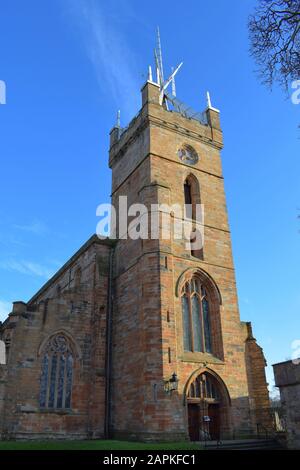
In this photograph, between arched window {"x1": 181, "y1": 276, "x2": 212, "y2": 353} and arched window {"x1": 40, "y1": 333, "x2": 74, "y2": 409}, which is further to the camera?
arched window {"x1": 181, "y1": 276, "x2": 212, "y2": 353}

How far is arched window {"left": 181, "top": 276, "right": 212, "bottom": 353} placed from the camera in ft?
61.5

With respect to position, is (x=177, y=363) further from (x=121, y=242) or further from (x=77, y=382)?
(x=121, y=242)

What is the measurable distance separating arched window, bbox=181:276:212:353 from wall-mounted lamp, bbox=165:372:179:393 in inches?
99.8

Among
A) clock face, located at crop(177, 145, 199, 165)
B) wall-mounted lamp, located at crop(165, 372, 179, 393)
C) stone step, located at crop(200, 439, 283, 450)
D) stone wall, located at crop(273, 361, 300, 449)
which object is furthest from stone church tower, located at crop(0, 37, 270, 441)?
stone wall, located at crop(273, 361, 300, 449)

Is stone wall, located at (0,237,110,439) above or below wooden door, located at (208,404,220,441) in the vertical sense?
above

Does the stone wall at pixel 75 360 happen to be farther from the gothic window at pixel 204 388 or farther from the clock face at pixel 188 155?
the clock face at pixel 188 155

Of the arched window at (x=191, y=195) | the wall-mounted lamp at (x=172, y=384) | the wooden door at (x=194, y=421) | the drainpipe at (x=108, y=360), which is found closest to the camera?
the wall-mounted lamp at (x=172, y=384)

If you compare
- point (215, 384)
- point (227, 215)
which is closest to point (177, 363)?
point (215, 384)

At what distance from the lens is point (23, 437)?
54.1ft

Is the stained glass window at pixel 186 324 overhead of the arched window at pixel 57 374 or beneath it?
overhead

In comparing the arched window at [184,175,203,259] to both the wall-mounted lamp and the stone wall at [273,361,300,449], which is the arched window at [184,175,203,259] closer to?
the wall-mounted lamp

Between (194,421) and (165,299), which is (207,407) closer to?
(194,421)

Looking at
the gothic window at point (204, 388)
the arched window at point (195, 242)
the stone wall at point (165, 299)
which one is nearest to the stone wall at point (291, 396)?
the stone wall at point (165, 299)

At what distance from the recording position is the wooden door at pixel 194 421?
17250 millimetres
